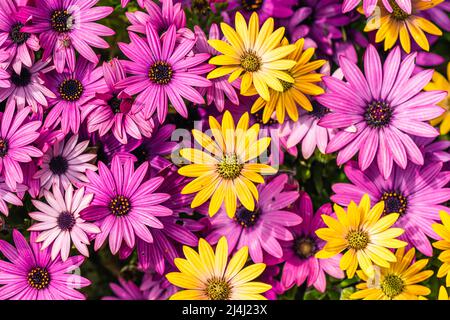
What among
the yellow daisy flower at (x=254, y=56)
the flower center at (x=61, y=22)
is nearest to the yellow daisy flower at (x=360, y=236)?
the yellow daisy flower at (x=254, y=56)

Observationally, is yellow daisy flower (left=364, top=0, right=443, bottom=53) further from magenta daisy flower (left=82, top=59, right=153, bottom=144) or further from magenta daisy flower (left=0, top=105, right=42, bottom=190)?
magenta daisy flower (left=0, top=105, right=42, bottom=190)

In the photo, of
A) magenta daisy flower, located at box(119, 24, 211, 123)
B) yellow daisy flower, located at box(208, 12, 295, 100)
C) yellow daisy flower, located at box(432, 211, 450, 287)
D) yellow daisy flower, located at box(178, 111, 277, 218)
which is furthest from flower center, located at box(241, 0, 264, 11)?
yellow daisy flower, located at box(432, 211, 450, 287)

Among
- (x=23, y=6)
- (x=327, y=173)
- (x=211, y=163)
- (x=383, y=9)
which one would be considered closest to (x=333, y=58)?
(x=383, y=9)

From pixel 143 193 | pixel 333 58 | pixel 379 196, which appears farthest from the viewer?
pixel 333 58

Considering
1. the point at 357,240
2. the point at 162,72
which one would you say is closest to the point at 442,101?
the point at 357,240

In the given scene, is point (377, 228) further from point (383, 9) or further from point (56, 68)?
point (56, 68)

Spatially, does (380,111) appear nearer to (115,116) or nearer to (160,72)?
(160,72)

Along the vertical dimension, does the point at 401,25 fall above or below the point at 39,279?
above
